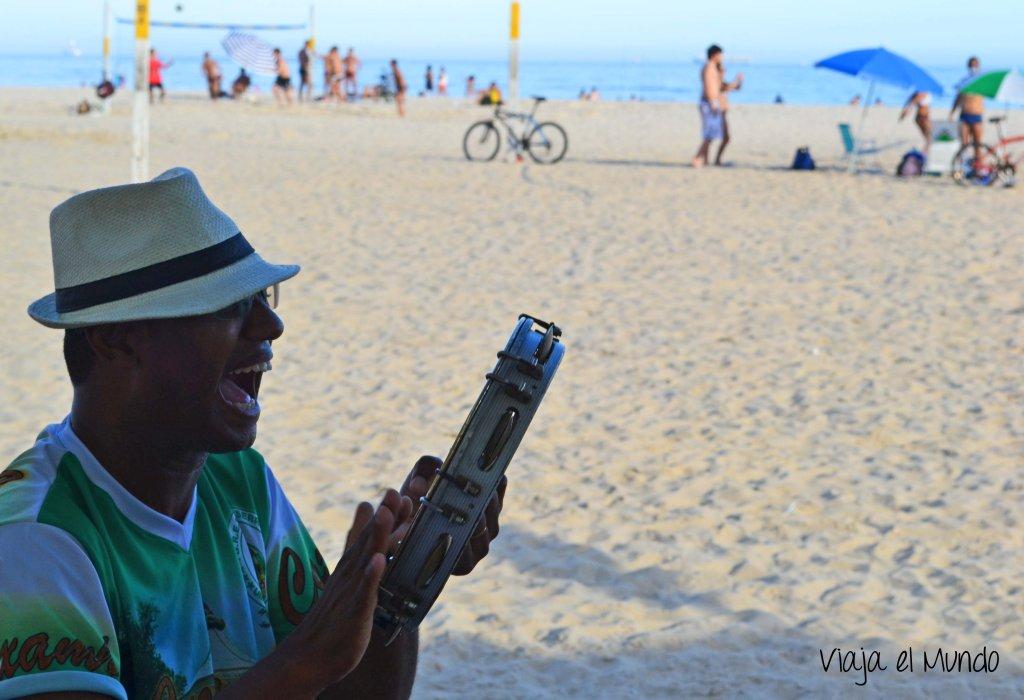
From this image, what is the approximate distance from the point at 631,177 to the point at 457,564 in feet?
47.0

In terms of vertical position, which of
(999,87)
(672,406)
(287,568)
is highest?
(999,87)

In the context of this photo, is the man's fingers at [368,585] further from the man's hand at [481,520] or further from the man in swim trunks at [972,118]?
the man in swim trunks at [972,118]

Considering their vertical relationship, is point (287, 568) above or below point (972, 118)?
below

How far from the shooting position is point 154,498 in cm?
159

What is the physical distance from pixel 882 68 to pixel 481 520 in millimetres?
16518

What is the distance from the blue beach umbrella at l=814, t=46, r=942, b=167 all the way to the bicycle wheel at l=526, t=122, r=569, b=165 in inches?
150

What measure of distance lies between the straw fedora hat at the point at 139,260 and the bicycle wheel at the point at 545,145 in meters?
15.7

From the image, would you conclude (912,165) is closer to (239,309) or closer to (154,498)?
(239,309)

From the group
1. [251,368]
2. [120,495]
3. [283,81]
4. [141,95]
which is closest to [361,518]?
[251,368]

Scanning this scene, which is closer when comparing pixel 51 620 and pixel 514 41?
pixel 51 620

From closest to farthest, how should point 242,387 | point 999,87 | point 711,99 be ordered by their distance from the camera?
point 242,387 < point 999,87 < point 711,99

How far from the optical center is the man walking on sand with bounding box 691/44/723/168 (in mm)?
16438

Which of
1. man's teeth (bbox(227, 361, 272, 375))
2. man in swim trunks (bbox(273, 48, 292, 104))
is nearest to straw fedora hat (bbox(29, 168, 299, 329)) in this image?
man's teeth (bbox(227, 361, 272, 375))

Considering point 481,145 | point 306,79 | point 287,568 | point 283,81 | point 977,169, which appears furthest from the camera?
point 306,79
